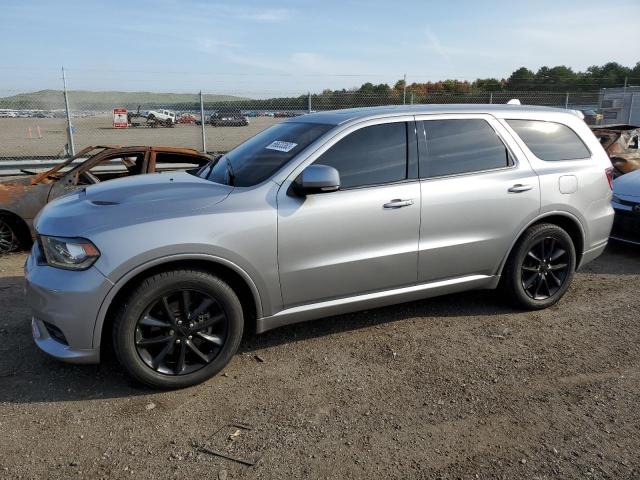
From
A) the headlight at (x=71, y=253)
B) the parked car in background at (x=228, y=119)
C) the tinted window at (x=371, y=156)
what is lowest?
the headlight at (x=71, y=253)

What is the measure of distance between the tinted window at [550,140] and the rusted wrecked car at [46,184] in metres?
4.12

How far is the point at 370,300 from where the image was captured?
3.82m

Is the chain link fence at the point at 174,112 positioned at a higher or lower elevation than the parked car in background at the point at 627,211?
higher

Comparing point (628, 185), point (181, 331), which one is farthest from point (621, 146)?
point (181, 331)

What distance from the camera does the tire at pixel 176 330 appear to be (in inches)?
122

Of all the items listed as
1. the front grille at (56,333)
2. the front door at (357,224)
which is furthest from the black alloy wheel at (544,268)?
the front grille at (56,333)

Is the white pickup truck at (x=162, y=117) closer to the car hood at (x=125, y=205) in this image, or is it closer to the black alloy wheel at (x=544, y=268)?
the car hood at (x=125, y=205)

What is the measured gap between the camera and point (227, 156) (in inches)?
174

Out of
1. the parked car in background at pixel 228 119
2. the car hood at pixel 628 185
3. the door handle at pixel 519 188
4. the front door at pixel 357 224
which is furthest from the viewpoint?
the parked car in background at pixel 228 119

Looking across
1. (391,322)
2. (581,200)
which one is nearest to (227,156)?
(391,322)

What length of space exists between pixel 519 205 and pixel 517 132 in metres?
0.66

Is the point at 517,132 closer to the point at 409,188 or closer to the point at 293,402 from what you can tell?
the point at 409,188

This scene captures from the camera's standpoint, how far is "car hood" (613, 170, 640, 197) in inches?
252

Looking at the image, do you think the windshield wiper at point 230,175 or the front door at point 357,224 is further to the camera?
the windshield wiper at point 230,175
